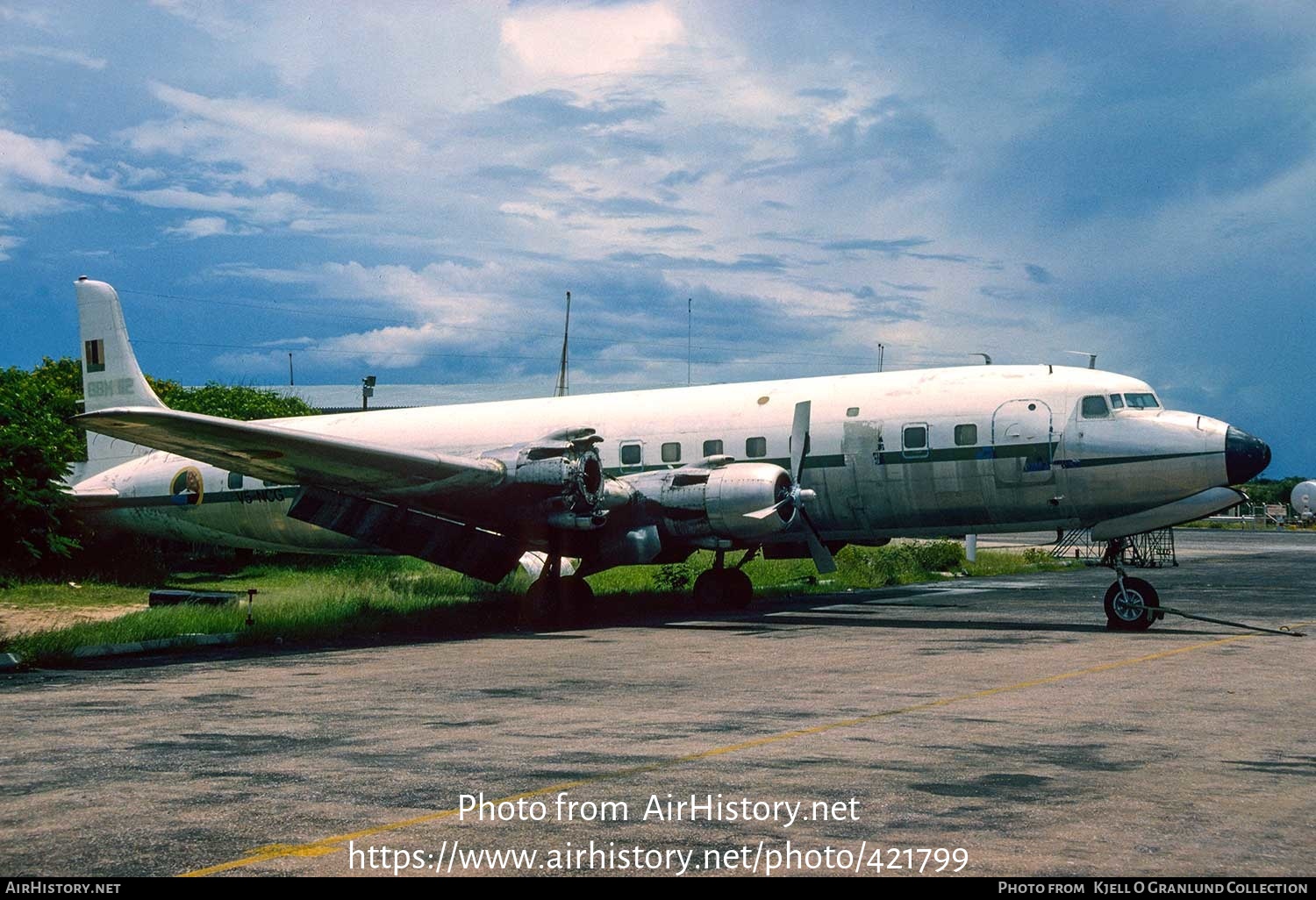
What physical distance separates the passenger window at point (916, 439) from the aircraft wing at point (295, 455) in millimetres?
7620

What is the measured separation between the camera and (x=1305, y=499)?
98250 mm

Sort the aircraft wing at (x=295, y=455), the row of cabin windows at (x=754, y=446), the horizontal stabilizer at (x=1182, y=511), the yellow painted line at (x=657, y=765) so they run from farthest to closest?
the row of cabin windows at (x=754, y=446) → the horizontal stabilizer at (x=1182, y=511) → the aircraft wing at (x=295, y=455) → the yellow painted line at (x=657, y=765)

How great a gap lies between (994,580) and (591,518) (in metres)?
18.6

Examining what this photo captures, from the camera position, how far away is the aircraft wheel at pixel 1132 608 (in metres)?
20.4

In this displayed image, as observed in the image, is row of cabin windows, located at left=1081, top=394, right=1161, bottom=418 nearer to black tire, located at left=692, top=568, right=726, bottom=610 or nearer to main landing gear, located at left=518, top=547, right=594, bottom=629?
black tire, located at left=692, top=568, right=726, bottom=610

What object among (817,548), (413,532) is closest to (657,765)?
(413,532)

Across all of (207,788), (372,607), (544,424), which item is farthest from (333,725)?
(544,424)

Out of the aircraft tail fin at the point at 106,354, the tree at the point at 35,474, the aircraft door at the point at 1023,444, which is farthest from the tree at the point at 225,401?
the aircraft door at the point at 1023,444

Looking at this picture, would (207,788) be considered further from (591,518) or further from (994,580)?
(994,580)

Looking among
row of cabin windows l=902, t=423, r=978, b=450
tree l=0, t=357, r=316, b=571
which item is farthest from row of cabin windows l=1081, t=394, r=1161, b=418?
tree l=0, t=357, r=316, b=571

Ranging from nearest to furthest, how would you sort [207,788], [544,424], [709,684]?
[207,788] → [709,684] → [544,424]

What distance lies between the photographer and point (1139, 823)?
7.19 metres

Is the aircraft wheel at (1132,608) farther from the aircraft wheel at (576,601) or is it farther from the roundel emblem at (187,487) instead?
the roundel emblem at (187,487)

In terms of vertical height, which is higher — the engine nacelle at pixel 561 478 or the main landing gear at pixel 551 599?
the engine nacelle at pixel 561 478
